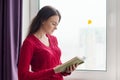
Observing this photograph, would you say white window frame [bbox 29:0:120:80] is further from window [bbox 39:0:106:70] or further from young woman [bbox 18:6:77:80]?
young woman [bbox 18:6:77:80]

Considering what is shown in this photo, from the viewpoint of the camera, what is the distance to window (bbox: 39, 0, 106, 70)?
210 centimetres

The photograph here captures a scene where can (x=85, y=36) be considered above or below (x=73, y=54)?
above

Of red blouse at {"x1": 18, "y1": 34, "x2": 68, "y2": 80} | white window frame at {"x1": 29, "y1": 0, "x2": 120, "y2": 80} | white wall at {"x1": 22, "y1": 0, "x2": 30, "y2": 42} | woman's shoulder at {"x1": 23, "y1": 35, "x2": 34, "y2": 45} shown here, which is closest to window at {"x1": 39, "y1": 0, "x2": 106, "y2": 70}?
white window frame at {"x1": 29, "y1": 0, "x2": 120, "y2": 80}

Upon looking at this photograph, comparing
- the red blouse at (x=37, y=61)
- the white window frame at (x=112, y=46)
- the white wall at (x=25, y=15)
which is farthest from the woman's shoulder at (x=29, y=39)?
Answer: the white window frame at (x=112, y=46)

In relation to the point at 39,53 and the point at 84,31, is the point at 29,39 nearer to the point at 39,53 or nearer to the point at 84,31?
the point at 39,53

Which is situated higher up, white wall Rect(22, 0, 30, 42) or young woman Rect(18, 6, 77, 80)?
white wall Rect(22, 0, 30, 42)

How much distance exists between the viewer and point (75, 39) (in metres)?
2.15

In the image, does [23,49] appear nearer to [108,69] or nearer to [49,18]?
[49,18]

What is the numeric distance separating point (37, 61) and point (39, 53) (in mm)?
54

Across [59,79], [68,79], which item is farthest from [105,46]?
[59,79]

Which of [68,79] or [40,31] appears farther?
[68,79]

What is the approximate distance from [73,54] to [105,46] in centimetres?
31

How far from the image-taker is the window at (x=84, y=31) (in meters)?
2.10

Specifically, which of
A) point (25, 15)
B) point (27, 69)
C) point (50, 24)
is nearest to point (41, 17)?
point (50, 24)
